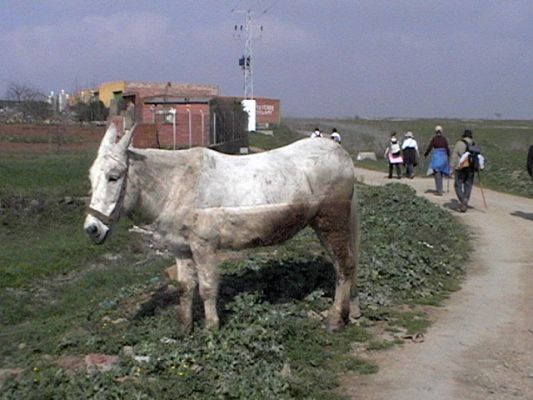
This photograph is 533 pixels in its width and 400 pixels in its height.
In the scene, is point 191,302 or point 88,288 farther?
point 88,288

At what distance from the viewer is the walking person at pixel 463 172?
18.5m

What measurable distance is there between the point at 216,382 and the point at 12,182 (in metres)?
17.6

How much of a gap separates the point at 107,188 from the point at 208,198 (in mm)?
924

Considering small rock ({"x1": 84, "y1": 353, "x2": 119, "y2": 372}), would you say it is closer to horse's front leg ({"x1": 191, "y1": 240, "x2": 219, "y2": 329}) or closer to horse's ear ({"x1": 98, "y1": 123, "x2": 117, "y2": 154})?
horse's front leg ({"x1": 191, "y1": 240, "x2": 219, "y2": 329})

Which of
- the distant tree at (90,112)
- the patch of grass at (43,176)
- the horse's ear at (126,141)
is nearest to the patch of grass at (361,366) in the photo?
the horse's ear at (126,141)

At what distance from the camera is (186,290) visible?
7.53 meters

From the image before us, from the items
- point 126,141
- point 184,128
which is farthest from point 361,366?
point 184,128

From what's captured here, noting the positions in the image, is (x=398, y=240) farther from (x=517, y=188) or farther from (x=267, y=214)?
(x=517, y=188)

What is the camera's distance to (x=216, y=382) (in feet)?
20.9

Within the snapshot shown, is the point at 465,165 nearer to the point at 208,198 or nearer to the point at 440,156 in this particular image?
the point at 440,156

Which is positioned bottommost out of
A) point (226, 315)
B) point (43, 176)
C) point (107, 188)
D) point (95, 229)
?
point (43, 176)

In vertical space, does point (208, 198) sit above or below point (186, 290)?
above

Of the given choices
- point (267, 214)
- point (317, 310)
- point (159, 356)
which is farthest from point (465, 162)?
point (159, 356)

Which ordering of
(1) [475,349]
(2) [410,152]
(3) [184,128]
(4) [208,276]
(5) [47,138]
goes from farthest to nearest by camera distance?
1. (5) [47,138]
2. (3) [184,128]
3. (2) [410,152]
4. (1) [475,349]
5. (4) [208,276]
